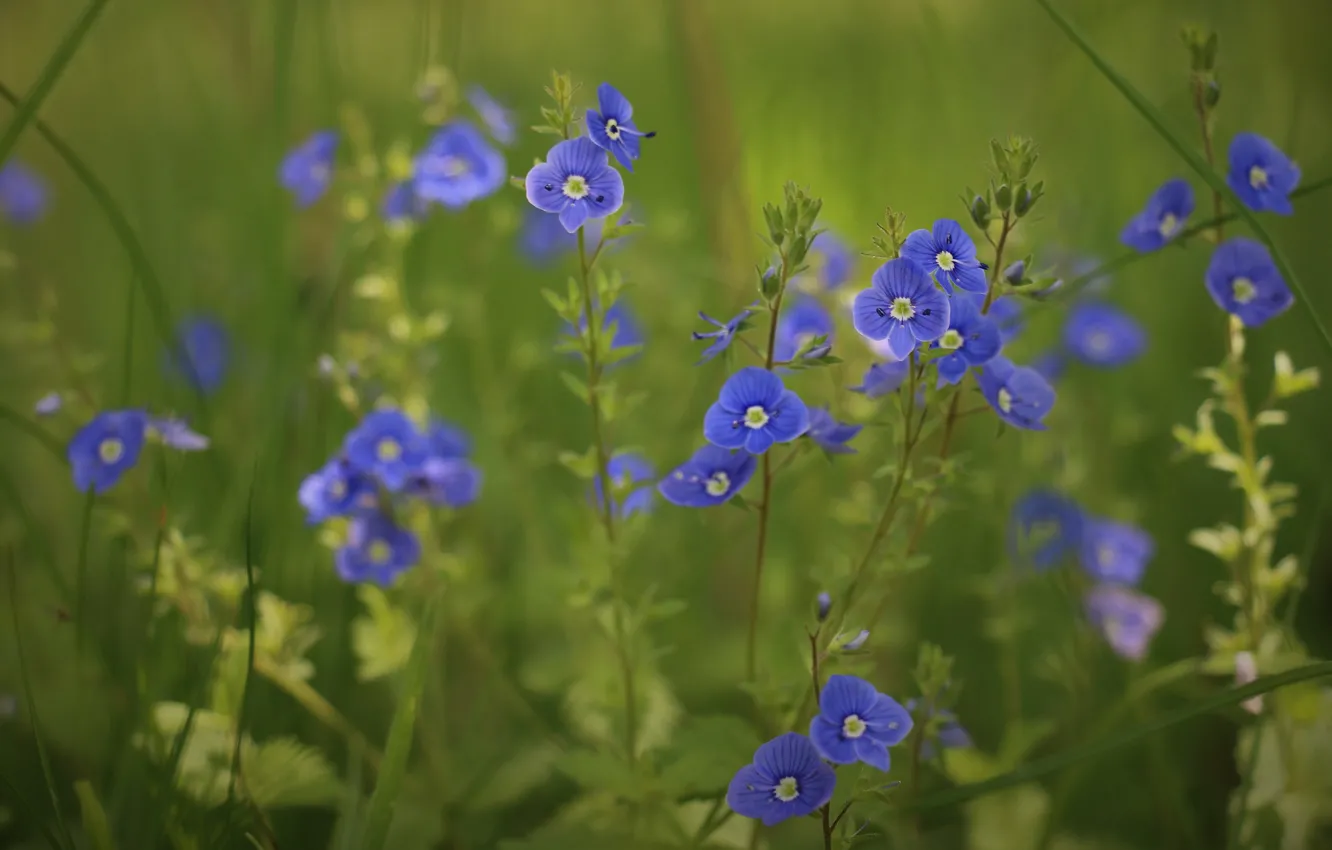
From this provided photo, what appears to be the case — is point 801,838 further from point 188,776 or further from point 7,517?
point 7,517

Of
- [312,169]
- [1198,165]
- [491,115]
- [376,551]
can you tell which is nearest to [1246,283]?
[1198,165]

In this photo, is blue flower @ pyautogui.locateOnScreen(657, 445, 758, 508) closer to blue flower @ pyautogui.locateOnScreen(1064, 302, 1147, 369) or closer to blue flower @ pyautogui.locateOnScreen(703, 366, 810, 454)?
blue flower @ pyautogui.locateOnScreen(703, 366, 810, 454)

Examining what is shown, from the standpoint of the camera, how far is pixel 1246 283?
64.5 inches

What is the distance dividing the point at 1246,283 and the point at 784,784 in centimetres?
113

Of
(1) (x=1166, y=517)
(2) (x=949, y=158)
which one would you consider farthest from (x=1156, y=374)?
(2) (x=949, y=158)

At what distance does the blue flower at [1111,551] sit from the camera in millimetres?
2328

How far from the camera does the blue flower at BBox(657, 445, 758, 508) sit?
4.85ft

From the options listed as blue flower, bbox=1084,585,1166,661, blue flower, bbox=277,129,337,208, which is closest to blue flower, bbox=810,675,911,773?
blue flower, bbox=1084,585,1166,661

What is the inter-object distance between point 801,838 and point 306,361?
1616 mm

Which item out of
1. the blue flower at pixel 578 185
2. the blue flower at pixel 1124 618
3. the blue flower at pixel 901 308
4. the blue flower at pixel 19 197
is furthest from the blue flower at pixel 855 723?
the blue flower at pixel 19 197

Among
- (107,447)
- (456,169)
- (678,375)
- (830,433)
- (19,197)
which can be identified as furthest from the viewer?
(19,197)

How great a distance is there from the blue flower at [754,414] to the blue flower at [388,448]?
774mm

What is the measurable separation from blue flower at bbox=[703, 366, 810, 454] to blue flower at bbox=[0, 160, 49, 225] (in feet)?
11.5

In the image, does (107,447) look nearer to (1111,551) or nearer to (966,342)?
(966,342)
